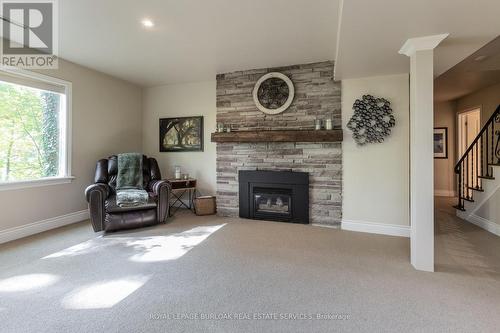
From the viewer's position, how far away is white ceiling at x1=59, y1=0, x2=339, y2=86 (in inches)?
96.1

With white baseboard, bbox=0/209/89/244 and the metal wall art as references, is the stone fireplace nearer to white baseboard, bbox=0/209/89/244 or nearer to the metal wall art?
the metal wall art

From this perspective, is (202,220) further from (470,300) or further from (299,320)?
(470,300)

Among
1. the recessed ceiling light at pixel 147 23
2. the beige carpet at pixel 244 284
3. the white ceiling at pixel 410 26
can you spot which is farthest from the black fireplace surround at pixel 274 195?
the recessed ceiling light at pixel 147 23

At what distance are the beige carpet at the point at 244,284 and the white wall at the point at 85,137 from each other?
0.48 metres

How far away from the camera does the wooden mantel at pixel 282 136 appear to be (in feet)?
12.0

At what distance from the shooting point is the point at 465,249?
2908 millimetres

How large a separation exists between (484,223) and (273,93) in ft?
12.3

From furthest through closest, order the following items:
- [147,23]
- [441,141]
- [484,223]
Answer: [441,141], [484,223], [147,23]

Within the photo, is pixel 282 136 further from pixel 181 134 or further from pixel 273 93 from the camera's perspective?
pixel 181 134

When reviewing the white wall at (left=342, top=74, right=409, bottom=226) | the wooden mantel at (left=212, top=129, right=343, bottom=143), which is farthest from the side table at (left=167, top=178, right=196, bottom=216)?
the white wall at (left=342, top=74, right=409, bottom=226)

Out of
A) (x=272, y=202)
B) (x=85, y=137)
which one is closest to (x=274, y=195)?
(x=272, y=202)

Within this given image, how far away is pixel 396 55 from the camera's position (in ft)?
9.15

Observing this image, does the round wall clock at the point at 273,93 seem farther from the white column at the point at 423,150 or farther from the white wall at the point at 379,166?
the white column at the point at 423,150

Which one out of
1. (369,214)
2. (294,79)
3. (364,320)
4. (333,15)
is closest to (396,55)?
(333,15)
